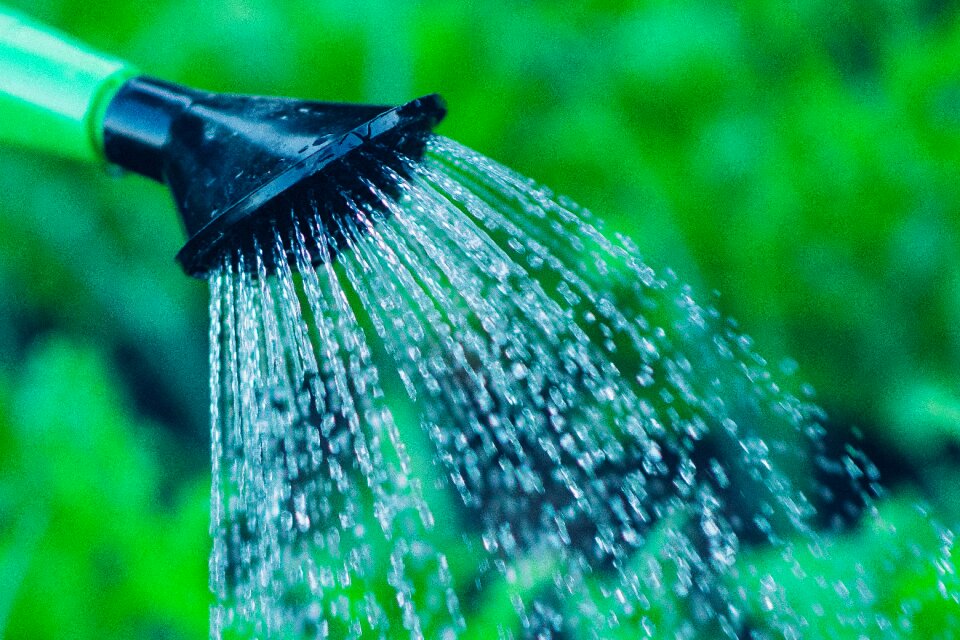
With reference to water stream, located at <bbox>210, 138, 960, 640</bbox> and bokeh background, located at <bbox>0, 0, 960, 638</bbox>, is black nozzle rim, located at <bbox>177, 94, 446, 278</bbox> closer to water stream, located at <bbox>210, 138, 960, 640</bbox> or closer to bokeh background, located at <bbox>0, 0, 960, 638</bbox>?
water stream, located at <bbox>210, 138, 960, 640</bbox>

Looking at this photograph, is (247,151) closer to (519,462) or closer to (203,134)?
(203,134)

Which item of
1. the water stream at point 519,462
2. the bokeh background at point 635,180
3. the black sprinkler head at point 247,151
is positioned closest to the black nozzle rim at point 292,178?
the black sprinkler head at point 247,151

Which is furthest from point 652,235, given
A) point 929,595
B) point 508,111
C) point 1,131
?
point 1,131

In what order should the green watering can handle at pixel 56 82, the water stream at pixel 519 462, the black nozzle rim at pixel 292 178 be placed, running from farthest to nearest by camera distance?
the water stream at pixel 519 462 → the green watering can handle at pixel 56 82 → the black nozzle rim at pixel 292 178

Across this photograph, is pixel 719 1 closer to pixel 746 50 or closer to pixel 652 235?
pixel 746 50

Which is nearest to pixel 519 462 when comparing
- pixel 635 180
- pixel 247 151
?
pixel 635 180

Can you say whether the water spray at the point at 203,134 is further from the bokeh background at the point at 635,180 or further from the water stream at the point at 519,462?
the bokeh background at the point at 635,180
